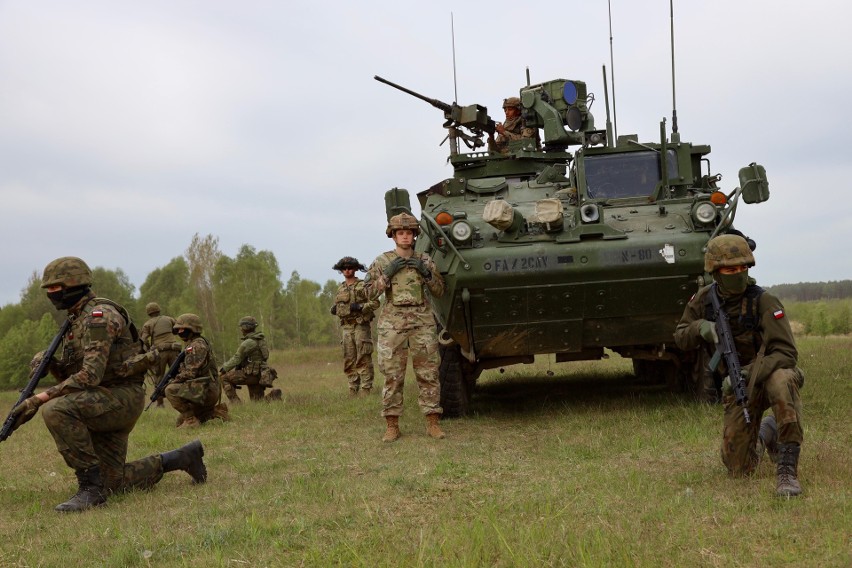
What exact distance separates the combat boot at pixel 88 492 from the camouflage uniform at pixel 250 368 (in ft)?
20.9

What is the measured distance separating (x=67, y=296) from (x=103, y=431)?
0.92 metres

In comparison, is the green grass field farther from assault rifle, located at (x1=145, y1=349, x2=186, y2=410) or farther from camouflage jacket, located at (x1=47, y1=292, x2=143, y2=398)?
camouflage jacket, located at (x1=47, y1=292, x2=143, y2=398)

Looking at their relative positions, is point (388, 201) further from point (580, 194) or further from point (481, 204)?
point (580, 194)

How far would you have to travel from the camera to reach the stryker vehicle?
7.80 m

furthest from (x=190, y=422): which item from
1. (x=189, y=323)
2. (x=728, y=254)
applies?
(x=728, y=254)

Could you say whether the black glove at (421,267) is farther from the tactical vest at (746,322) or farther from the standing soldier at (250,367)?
the standing soldier at (250,367)

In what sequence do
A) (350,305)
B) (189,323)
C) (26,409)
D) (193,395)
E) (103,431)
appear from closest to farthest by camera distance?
(26,409)
(103,431)
(193,395)
(189,323)
(350,305)

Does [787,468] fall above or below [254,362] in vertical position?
below

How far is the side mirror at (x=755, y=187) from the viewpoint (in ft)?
26.5

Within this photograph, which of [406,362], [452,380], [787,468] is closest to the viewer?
[787,468]

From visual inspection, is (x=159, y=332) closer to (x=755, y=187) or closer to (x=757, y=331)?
(x=755, y=187)

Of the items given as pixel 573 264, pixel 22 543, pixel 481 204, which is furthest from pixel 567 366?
pixel 22 543

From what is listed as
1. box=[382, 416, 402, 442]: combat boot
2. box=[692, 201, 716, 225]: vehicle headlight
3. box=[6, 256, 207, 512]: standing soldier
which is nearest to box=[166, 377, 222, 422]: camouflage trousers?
box=[382, 416, 402, 442]: combat boot

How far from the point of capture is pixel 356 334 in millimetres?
12266
